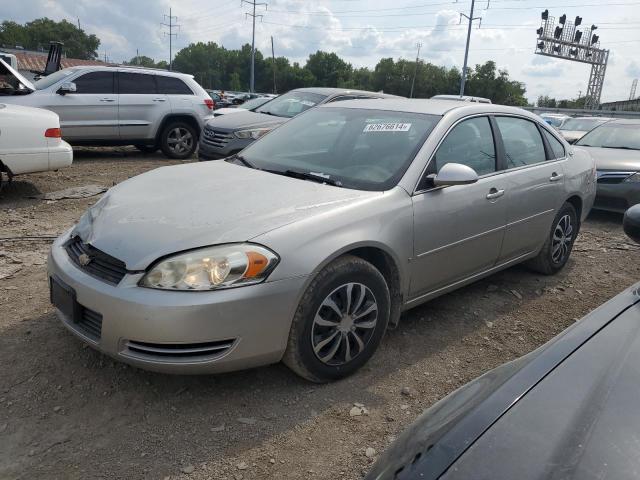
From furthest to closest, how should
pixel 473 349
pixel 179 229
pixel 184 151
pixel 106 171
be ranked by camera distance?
pixel 184 151
pixel 106 171
pixel 473 349
pixel 179 229

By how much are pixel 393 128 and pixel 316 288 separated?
4.77 feet

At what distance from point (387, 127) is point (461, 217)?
31.1 inches

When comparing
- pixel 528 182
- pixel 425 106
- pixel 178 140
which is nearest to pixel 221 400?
pixel 425 106

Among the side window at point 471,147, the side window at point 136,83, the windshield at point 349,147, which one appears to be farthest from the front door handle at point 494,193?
the side window at point 136,83

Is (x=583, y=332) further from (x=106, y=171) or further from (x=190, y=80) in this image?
(x=190, y=80)

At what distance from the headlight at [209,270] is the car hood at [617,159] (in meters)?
6.53

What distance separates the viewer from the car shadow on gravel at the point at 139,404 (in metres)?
2.33

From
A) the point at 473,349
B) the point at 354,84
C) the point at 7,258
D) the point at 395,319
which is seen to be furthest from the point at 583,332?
the point at 354,84

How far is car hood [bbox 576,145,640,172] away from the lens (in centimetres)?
721

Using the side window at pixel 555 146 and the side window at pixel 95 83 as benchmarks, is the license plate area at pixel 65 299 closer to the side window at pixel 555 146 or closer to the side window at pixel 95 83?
the side window at pixel 555 146

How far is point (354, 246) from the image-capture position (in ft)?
9.26

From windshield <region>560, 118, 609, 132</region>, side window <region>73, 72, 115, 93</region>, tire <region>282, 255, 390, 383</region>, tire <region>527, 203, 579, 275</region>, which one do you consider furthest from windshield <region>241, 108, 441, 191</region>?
windshield <region>560, 118, 609, 132</region>

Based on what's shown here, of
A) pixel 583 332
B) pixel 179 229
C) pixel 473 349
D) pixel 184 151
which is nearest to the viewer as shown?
pixel 583 332

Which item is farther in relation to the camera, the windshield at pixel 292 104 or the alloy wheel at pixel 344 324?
the windshield at pixel 292 104
